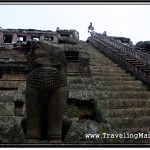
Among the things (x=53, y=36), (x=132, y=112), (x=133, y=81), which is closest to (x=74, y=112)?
(x=132, y=112)

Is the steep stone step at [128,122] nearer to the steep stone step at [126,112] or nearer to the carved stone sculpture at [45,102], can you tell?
the steep stone step at [126,112]

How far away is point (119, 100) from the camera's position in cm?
689

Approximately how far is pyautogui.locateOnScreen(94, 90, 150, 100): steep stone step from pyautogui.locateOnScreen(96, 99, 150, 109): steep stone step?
314 millimetres

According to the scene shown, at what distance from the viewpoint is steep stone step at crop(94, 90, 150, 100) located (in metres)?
7.18

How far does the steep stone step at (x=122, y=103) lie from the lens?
21.6 ft

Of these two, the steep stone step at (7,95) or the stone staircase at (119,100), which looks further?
the steep stone step at (7,95)

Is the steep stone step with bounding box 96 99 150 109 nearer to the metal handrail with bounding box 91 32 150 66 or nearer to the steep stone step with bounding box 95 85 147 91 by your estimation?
the steep stone step with bounding box 95 85 147 91

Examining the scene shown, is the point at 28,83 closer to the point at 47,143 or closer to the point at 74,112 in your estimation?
the point at 47,143

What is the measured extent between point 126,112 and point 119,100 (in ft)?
1.79

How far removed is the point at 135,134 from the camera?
5.09 metres

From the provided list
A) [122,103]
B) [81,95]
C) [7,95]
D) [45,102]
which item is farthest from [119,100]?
[45,102]

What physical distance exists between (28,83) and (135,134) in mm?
1772

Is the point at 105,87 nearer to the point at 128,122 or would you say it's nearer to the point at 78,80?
the point at 78,80

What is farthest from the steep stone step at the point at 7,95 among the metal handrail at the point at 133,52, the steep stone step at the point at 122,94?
the metal handrail at the point at 133,52
